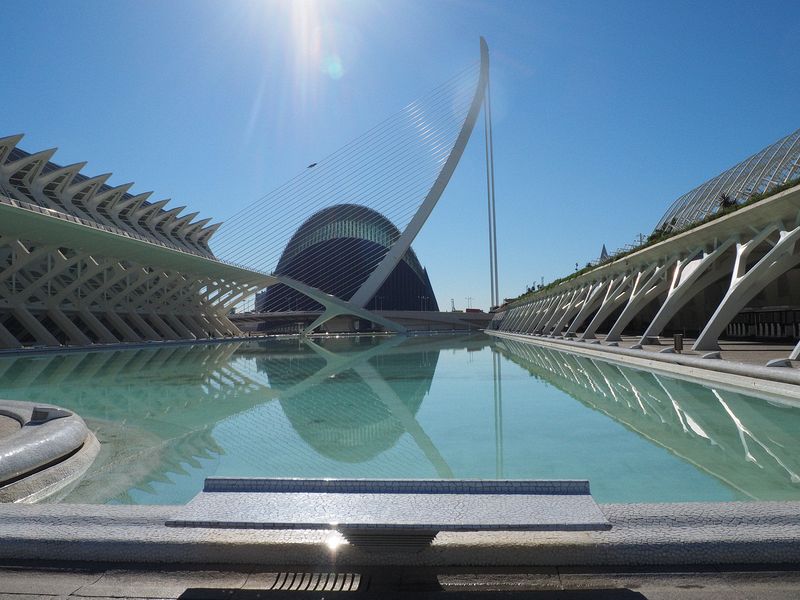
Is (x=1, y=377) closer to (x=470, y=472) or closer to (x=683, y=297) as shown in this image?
(x=470, y=472)

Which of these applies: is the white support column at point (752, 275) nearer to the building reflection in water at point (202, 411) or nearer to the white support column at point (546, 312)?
the building reflection in water at point (202, 411)

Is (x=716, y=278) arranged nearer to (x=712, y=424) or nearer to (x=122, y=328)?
(x=712, y=424)

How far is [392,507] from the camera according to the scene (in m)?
2.14

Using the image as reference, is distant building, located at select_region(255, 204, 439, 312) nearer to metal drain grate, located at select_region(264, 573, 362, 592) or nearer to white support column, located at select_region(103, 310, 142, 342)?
white support column, located at select_region(103, 310, 142, 342)

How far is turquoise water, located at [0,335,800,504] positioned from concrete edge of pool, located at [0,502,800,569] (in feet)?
3.07

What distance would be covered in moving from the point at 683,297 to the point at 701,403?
876cm

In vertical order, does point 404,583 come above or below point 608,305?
below

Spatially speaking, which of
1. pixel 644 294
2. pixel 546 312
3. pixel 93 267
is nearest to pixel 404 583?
pixel 644 294

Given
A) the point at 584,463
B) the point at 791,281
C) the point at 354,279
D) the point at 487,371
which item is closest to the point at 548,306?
the point at 791,281

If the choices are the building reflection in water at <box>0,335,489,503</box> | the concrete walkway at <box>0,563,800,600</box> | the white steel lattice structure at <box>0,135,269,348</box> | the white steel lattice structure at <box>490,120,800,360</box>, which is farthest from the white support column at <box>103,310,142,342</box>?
the concrete walkway at <box>0,563,800,600</box>

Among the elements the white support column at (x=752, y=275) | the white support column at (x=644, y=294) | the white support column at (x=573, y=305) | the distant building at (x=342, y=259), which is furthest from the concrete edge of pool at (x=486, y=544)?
the distant building at (x=342, y=259)

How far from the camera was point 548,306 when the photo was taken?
3133 cm

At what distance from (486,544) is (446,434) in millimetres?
3049

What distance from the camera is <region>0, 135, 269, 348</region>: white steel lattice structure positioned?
22.9 metres
